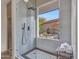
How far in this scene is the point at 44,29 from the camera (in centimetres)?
176

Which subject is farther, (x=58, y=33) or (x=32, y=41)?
(x=32, y=41)

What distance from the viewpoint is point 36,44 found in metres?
1.86

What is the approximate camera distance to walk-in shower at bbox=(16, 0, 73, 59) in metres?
1.43

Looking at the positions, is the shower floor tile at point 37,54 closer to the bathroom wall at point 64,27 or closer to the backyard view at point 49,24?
the bathroom wall at point 64,27

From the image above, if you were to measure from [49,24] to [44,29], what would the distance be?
0.13m

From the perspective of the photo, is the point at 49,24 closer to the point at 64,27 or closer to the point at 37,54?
the point at 64,27

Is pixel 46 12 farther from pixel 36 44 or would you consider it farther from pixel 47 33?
pixel 36 44

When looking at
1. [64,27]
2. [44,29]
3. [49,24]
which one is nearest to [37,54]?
[44,29]

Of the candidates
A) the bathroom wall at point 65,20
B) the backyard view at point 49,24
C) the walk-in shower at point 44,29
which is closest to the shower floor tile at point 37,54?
the walk-in shower at point 44,29

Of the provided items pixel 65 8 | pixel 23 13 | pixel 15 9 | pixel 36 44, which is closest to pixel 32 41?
pixel 36 44

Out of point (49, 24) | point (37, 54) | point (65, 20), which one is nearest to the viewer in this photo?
point (65, 20)

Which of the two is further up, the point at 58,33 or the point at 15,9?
the point at 15,9

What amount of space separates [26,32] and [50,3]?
1.86 feet

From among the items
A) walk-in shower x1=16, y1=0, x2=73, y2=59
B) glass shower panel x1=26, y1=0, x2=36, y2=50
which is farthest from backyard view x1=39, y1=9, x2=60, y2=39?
glass shower panel x1=26, y1=0, x2=36, y2=50
